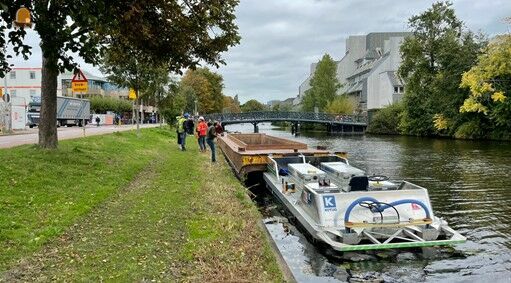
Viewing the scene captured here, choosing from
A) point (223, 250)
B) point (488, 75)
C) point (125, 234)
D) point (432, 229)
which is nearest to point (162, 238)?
point (125, 234)

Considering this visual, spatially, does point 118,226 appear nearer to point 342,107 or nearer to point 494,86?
point 494,86

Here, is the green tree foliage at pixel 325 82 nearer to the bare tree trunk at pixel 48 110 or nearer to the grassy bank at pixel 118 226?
the bare tree trunk at pixel 48 110

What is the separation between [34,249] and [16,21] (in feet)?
9.97

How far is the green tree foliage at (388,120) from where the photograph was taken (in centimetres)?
6761

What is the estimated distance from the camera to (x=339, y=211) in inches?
363

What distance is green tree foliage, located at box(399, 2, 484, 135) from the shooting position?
177ft

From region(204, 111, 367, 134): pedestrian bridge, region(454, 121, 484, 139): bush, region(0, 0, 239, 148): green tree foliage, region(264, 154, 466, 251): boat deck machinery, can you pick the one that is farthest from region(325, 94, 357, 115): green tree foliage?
region(264, 154, 466, 251): boat deck machinery

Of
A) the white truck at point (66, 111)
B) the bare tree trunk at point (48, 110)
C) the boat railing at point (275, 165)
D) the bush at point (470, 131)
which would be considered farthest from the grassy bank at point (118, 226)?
A: the bush at point (470, 131)

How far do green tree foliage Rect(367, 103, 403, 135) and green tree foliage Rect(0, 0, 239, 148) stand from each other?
54.4m

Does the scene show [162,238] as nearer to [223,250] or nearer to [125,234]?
[125,234]

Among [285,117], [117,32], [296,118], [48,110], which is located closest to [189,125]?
[48,110]

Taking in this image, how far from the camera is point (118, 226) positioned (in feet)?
27.0

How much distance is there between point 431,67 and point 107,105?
5377cm

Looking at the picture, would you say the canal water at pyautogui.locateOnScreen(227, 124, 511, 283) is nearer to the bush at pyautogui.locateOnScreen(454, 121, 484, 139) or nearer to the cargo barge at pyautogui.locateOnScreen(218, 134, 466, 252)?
the cargo barge at pyautogui.locateOnScreen(218, 134, 466, 252)
